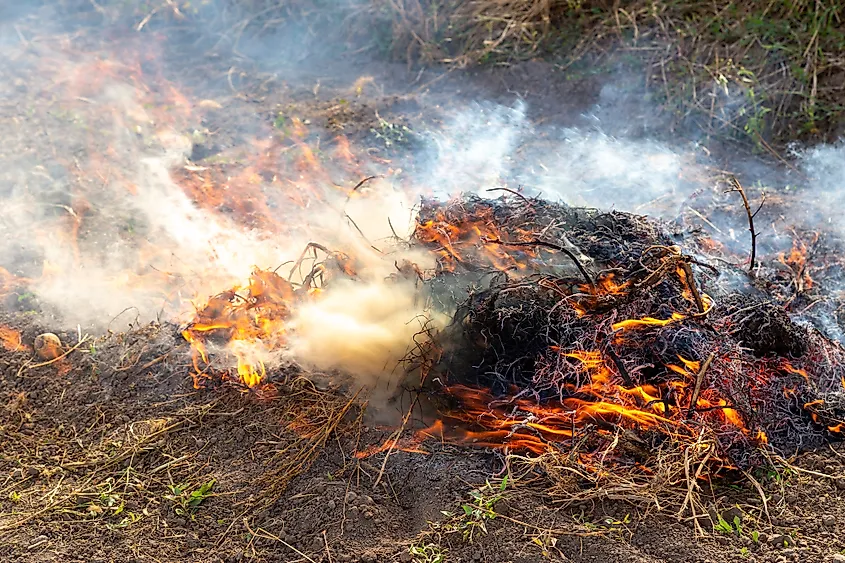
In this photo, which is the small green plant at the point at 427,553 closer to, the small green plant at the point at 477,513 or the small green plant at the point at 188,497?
the small green plant at the point at 477,513

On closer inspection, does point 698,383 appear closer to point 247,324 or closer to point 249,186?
point 247,324

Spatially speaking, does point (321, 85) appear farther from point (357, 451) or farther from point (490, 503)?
point (490, 503)

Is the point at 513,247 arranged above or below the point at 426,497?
above

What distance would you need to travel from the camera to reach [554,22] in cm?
721

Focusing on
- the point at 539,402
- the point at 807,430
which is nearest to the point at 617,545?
the point at 539,402

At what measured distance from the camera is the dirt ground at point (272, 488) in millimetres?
2938

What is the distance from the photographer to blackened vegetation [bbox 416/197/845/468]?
11.0 ft

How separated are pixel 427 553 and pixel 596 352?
123cm

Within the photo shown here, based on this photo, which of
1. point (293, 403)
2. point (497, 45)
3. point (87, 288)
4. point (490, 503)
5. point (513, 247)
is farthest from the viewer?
point (497, 45)

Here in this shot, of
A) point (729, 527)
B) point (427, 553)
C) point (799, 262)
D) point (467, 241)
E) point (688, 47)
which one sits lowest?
point (799, 262)

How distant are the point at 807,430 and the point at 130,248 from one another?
13.8 feet

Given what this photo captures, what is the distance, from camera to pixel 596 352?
3.46 meters

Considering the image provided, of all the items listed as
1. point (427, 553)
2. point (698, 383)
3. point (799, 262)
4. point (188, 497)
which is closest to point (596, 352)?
point (698, 383)

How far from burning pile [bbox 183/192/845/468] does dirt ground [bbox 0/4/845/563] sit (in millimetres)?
188
